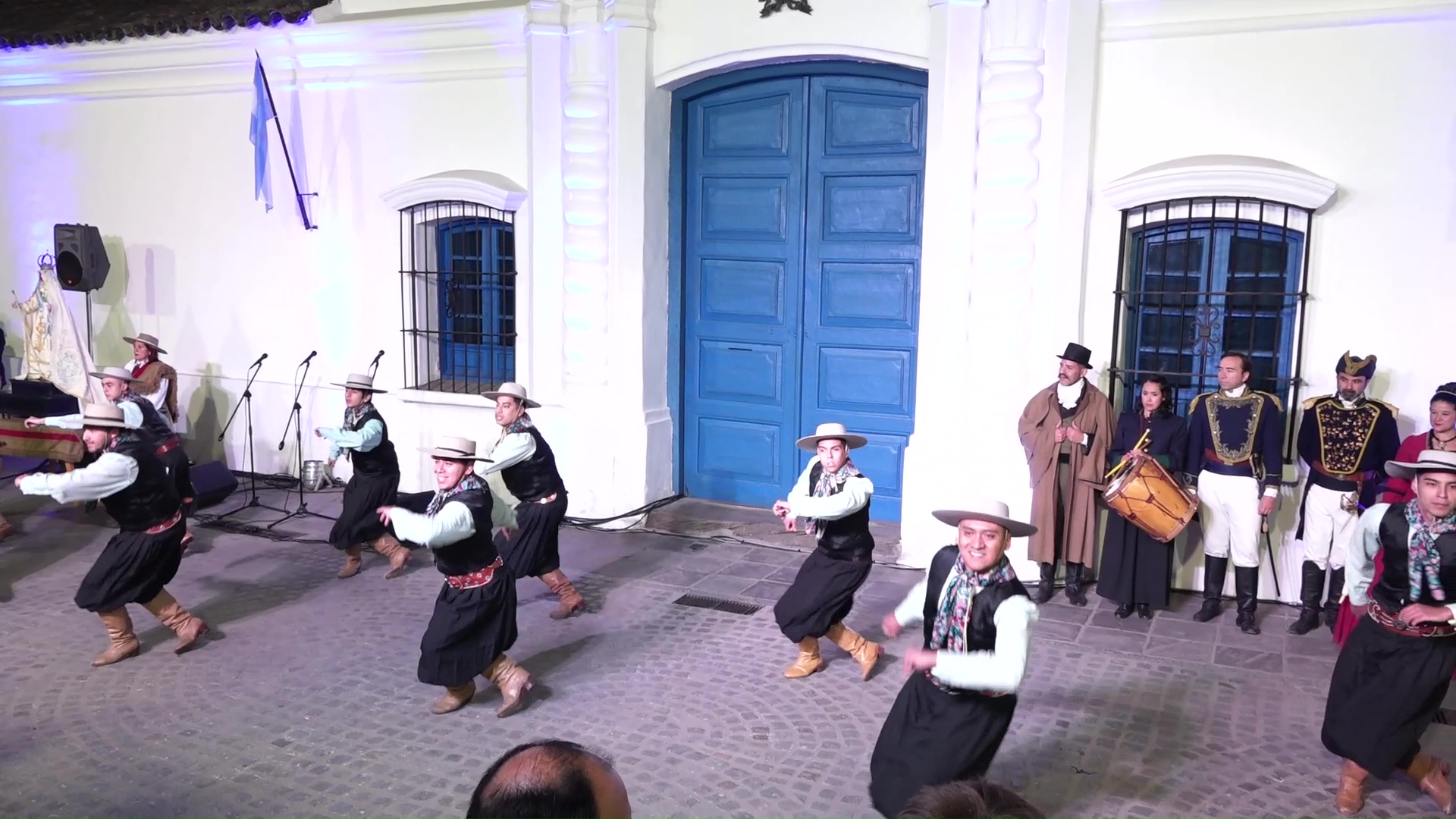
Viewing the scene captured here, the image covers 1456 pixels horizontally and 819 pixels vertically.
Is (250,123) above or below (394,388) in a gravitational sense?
above

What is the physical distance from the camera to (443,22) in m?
9.96

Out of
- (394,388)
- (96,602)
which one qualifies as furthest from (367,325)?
(96,602)

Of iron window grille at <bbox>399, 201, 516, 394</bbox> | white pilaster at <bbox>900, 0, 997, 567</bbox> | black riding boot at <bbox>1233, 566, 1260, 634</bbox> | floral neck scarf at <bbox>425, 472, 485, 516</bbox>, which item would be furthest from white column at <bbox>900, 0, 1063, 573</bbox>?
iron window grille at <bbox>399, 201, 516, 394</bbox>

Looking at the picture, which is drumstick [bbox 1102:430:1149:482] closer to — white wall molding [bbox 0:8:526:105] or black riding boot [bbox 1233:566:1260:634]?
black riding boot [bbox 1233:566:1260:634]

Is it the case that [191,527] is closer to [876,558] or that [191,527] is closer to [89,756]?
[89,756]

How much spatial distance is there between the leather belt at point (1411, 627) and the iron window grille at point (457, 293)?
738 centimetres

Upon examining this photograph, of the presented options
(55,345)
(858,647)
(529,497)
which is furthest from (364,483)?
(55,345)

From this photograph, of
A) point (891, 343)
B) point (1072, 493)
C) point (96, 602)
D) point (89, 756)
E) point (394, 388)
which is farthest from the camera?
point (394, 388)

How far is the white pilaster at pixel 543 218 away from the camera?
9.49 m

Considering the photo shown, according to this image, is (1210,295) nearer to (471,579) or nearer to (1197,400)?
(1197,400)

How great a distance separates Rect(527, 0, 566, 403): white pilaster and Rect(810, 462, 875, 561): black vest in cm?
427

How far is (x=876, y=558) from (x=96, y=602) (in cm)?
529

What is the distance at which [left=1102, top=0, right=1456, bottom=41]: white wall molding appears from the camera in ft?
23.0

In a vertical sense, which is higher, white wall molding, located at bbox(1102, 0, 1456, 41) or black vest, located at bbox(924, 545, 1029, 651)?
white wall molding, located at bbox(1102, 0, 1456, 41)
